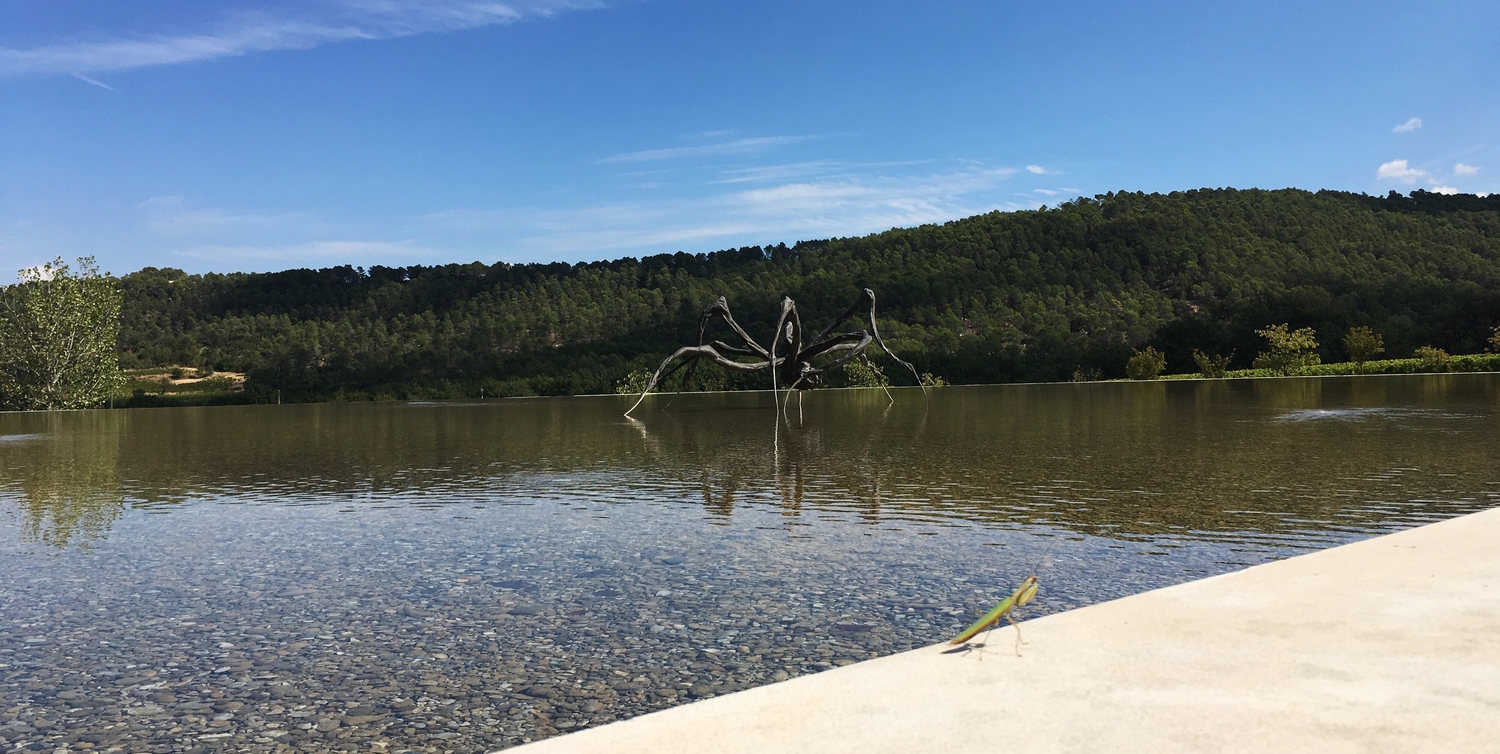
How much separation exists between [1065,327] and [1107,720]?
2208 inches

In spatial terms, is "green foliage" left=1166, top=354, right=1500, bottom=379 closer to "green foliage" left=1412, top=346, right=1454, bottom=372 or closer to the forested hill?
"green foliage" left=1412, top=346, right=1454, bottom=372

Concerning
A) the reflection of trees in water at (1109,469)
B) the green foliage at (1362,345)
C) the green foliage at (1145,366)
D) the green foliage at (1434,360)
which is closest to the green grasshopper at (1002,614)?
the reflection of trees in water at (1109,469)

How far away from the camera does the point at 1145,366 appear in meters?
45.8

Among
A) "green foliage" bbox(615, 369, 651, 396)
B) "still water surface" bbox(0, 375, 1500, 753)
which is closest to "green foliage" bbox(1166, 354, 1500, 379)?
"green foliage" bbox(615, 369, 651, 396)

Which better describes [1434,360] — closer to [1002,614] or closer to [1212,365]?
[1212,365]

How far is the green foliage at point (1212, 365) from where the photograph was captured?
46031 millimetres

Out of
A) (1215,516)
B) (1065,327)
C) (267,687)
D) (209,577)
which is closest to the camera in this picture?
(267,687)

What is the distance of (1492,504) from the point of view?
661cm

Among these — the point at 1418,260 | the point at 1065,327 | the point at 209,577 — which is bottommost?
the point at 209,577

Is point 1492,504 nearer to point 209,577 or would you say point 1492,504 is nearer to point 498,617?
point 498,617

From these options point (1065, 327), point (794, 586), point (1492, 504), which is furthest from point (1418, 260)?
point (794, 586)

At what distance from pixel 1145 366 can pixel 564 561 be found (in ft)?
147

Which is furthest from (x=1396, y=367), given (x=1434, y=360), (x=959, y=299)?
(x=959, y=299)

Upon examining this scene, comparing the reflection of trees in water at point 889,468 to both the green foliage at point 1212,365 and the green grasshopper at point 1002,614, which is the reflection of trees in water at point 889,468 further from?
the green foliage at point 1212,365
